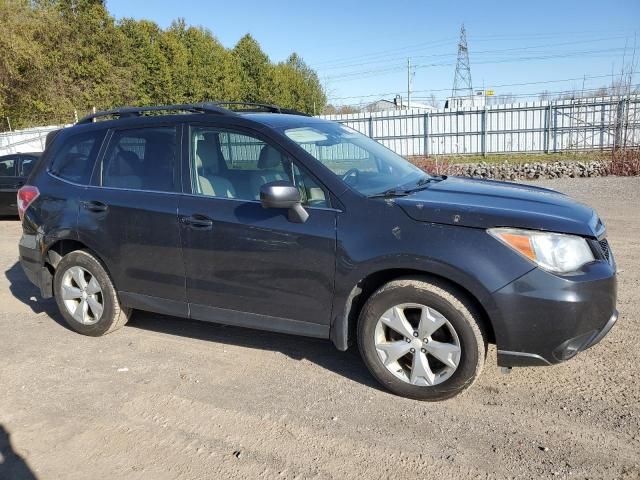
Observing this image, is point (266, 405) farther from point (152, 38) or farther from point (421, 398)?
point (152, 38)

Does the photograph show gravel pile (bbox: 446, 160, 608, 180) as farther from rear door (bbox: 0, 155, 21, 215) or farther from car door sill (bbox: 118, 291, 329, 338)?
car door sill (bbox: 118, 291, 329, 338)

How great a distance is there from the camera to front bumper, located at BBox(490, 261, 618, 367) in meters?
3.10

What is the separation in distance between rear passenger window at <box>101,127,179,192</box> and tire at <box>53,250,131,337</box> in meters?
0.73

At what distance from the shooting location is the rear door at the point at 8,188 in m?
11.5

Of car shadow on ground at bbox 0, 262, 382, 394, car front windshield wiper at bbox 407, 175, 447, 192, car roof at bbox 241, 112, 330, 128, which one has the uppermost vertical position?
car roof at bbox 241, 112, 330, 128

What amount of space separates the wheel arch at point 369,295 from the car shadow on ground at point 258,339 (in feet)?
1.31

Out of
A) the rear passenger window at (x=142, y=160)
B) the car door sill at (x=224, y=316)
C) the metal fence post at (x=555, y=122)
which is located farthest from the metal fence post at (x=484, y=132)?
the car door sill at (x=224, y=316)

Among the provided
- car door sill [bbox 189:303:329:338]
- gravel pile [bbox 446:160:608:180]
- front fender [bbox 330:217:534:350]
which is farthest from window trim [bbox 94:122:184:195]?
gravel pile [bbox 446:160:608:180]

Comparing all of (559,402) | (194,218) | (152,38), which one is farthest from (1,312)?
(152,38)

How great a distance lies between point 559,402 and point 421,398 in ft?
2.77

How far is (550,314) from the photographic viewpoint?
123 inches

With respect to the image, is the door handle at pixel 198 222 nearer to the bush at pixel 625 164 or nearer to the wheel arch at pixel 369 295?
the wheel arch at pixel 369 295

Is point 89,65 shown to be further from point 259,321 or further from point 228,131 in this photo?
point 259,321

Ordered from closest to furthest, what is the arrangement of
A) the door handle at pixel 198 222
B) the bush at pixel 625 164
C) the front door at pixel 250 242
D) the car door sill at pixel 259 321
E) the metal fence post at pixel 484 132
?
the front door at pixel 250 242
the car door sill at pixel 259 321
the door handle at pixel 198 222
the bush at pixel 625 164
the metal fence post at pixel 484 132
